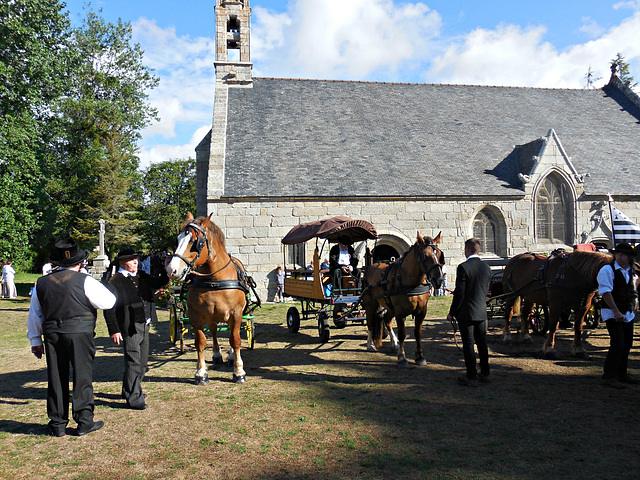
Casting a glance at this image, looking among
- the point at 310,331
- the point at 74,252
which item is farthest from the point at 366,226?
the point at 74,252

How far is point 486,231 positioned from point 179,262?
17075 millimetres

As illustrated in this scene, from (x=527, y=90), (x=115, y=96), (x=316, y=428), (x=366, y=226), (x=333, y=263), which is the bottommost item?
(x=316, y=428)

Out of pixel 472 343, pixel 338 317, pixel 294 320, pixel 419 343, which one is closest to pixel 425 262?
pixel 472 343

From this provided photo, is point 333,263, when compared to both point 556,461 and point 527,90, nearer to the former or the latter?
point 556,461

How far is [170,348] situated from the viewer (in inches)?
383

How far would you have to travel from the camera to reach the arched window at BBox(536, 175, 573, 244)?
67.7ft

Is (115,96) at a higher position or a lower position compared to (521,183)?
higher

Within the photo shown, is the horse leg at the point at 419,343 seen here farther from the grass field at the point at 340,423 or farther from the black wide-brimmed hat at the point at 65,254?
the black wide-brimmed hat at the point at 65,254

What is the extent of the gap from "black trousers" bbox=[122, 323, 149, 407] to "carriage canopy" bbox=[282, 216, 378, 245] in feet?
15.1

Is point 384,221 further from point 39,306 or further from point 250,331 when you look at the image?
point 39,306

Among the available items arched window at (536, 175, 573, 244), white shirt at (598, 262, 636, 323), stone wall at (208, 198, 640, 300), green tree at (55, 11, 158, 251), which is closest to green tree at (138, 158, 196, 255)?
Answer: green tree at (55, 11, 158, 251)

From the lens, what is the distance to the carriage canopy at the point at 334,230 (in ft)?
32.1

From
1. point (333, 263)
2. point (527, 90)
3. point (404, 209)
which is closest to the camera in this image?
point (333, 263)

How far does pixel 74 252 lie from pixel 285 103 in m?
19.1
